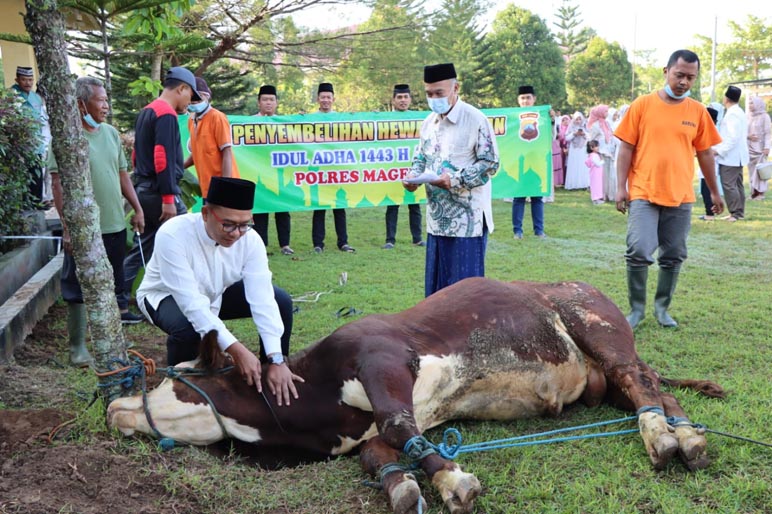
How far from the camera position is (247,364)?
10.5 feet

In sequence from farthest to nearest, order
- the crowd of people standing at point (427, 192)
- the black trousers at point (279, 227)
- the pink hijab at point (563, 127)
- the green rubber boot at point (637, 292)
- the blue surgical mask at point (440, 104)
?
the pink hijab at point (563, 127) < the black trousers at point (279, 227) < the green rubber boot at point (637, 292) < the blue surgical mask at point (440, 104) < the crowd of people standing at point (427, 192)

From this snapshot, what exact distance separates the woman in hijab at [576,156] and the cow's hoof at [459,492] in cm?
1399

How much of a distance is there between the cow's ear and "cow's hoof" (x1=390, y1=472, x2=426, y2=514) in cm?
114

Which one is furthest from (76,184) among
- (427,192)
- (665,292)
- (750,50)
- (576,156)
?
(750,50)

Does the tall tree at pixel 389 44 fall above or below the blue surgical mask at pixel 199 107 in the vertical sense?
above

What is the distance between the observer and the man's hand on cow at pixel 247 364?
125 inches

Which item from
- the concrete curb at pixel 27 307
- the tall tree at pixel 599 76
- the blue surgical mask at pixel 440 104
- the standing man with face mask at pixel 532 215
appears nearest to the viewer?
the concrete curb at pixel 27 307

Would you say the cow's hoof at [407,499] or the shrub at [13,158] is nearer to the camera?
the cow's hoof at [407,499]

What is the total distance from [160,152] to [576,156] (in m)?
12.5

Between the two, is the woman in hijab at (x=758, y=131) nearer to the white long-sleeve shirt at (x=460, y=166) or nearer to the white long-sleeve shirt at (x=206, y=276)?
the white long-sleeve shirt at (x=460, y=166)

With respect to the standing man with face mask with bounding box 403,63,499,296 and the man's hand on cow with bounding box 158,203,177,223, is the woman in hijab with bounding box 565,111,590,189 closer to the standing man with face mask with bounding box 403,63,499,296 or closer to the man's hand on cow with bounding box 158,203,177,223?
the standing man with face mask with bounding box 403,63,499,296

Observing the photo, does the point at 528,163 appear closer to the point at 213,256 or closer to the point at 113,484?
the point at 213,256

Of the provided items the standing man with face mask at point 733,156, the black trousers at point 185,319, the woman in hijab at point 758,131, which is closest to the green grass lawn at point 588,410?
the black trousers at point 185,319

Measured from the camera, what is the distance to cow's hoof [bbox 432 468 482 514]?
2.61 m
